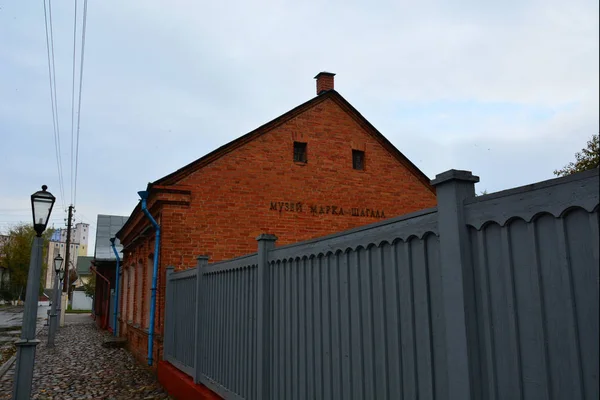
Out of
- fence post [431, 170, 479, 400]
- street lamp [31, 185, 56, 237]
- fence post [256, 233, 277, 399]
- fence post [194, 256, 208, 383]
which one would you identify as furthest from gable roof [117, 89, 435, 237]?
fence post [431, 170, 479, 400]

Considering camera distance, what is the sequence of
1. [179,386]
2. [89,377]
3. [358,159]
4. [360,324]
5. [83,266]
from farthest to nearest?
1. [83,266]
2. [358,159]
3. [89,377]
4. [179,386]
5. [360,324]

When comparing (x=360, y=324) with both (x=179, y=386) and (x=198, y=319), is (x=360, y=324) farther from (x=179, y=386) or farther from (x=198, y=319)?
(x=179, y=386)

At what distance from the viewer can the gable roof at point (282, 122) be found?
987 centimetres

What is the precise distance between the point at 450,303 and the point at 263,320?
2.61m

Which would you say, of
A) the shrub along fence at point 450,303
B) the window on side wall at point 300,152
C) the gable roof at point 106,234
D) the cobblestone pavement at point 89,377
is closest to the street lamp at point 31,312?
the cobblestone pavement at point 89,377

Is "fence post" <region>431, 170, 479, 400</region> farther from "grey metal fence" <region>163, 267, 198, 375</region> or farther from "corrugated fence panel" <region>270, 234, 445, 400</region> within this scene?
"grey metal fence" <region>163, 267, 198, 375</region>

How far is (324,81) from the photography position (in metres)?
13.3

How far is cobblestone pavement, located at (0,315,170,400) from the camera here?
8.21 meters

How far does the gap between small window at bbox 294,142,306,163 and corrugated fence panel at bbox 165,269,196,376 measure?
4405 millimetres

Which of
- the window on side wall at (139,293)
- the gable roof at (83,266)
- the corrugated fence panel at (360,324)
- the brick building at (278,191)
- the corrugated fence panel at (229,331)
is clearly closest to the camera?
the corrugated fence panel at (360,324)

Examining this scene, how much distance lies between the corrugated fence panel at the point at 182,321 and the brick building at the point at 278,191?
1.05m

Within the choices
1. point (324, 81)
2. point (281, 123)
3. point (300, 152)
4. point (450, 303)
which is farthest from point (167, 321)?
point (324, 81)

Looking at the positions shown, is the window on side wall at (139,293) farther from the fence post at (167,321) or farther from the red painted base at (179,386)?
the red painted base at (179,386)

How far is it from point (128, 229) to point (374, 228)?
42.8 feet
